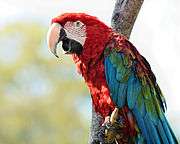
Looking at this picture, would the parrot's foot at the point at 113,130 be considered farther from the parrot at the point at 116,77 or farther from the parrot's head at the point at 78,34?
the parrot's head at the point at 78,34

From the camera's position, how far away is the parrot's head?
2629 mm

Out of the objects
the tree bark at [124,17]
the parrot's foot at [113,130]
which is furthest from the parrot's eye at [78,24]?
the parrot's foot at [113,130]

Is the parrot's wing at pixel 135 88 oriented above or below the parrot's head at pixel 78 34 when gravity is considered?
below

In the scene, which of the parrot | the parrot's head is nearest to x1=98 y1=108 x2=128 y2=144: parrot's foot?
the parrot

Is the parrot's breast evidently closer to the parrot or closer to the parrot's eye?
the parrot

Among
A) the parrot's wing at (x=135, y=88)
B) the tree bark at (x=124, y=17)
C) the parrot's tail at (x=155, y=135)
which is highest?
the tree bark at (x=124, y=17)

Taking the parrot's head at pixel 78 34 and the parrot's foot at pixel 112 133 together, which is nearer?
the parrot's foot at pixel 112 133

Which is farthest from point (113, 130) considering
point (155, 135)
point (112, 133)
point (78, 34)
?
point (78, 34)

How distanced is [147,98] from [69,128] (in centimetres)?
828

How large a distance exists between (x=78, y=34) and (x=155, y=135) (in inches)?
19.8

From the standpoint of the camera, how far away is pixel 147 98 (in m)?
2.62

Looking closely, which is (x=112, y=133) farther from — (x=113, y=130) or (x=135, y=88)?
(x=135, y=88)

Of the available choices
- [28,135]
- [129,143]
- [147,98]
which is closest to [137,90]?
[147,98]

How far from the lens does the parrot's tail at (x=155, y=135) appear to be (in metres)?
2.56
